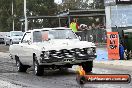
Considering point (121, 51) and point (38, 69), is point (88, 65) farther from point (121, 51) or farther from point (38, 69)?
point (121, 51)

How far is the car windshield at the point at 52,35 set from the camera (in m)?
15.6

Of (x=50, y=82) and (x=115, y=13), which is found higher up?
(x=115, y=13)

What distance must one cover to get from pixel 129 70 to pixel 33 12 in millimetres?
70926

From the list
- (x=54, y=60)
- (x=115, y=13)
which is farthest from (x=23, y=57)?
(x=115, y=13)

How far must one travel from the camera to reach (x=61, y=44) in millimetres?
14508

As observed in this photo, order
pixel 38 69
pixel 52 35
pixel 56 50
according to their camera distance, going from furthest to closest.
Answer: pixel 52 35, pixel 38 69, pixel 56 50

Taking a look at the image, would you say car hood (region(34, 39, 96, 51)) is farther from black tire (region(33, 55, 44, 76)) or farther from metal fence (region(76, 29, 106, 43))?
metal fence (region(76, 29, 106, 43))

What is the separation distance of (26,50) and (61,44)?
1.86 metres

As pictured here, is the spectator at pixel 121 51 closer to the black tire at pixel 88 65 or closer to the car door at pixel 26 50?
the car door at pixel 26 50

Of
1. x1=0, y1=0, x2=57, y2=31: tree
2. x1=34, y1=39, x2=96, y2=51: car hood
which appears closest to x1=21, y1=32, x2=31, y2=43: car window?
x1=34, y1=39, x2=96, y2=51: car hood

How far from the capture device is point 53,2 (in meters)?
88.8

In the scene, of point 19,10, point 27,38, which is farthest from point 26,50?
point 19,10

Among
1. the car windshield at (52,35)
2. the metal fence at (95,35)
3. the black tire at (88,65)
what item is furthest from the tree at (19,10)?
the black tire at (88,65)

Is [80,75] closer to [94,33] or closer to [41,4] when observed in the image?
[94,33]
